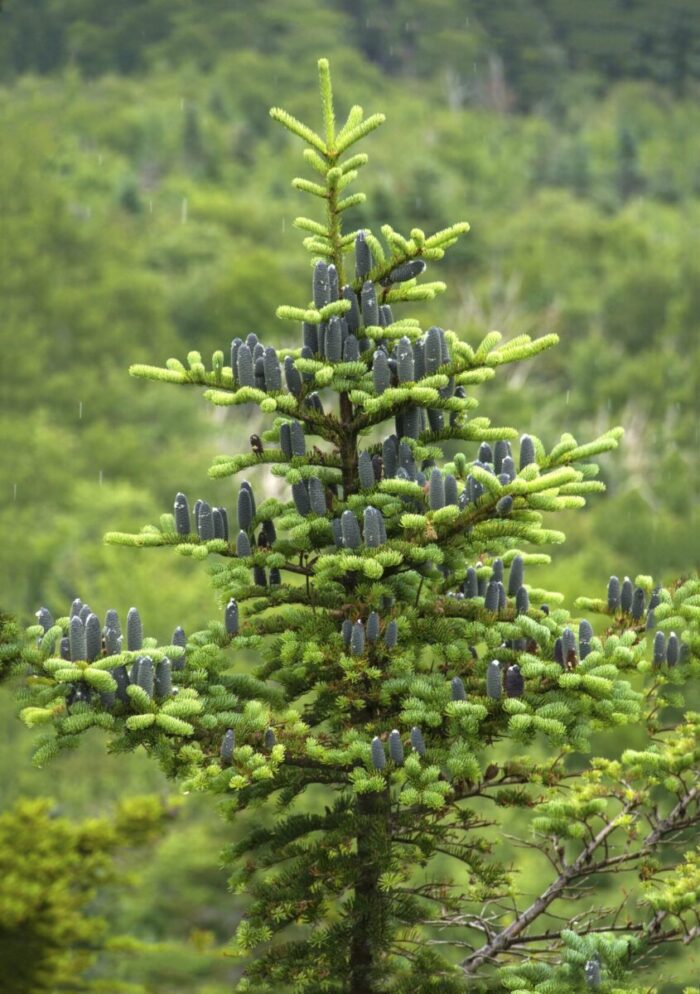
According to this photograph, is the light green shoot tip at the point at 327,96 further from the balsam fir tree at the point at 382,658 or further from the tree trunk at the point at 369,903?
the tree trunk at the point at 369,903

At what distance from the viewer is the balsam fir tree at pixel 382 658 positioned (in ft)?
23.7

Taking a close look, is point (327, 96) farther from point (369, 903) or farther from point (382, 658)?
point (369, 903)

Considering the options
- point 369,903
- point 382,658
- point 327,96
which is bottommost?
point 369,903

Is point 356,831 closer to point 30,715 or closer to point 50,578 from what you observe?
point 30,715

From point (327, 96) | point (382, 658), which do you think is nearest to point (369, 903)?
point (382, 658)

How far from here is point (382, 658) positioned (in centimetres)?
776

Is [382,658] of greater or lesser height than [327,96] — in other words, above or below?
below

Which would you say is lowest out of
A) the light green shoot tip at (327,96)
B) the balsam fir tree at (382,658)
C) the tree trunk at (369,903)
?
the tree trunk at (369,903)

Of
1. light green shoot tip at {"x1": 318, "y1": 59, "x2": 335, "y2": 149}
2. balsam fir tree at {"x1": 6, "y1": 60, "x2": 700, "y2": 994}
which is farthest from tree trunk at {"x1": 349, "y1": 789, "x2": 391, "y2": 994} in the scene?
light green shoot tip at {"x1": 318, "y1": 59, "x2": 335, "y2": 149}

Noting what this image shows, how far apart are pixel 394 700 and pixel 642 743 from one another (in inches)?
1039

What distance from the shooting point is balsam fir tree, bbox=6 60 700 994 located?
721 centimetres

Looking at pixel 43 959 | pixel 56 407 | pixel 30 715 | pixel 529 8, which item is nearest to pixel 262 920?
pixel 30 715

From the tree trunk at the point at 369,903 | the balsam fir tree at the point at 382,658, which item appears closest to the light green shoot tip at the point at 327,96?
the balsam fir tree at the point at 382,658

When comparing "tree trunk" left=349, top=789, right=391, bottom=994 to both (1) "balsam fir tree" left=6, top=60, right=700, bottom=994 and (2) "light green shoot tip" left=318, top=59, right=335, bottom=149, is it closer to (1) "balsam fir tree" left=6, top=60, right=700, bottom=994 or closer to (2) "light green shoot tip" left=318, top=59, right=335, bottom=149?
Answer: (1) "balsam fir tree" left=6, top=60, right=700, bottom=994
